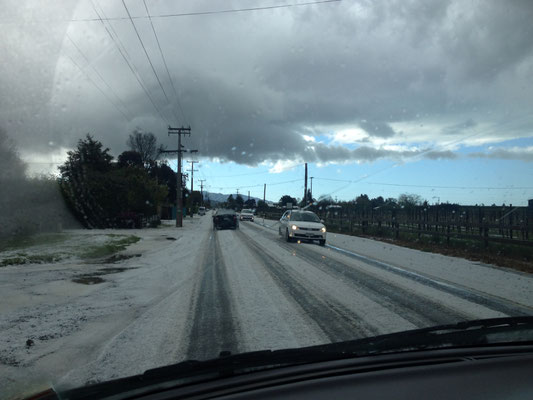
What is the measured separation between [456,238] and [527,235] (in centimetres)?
423

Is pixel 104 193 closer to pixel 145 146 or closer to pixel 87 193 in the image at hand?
pixel 87 193

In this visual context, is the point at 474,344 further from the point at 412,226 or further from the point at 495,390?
the point at 412,226

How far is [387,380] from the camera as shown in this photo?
1.97 metres

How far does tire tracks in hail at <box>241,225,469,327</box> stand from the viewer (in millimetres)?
5469

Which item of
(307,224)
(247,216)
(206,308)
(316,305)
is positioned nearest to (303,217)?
(307,224)

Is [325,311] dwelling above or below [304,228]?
below

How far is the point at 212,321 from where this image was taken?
17.5 feet

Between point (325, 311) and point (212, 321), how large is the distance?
168 cm

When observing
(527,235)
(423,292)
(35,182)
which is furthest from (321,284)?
(35,182)

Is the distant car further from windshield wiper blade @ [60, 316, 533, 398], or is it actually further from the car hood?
windshield wiper blade @ [60, 316, 533, 398]

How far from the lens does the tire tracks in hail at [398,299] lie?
547 centimetres

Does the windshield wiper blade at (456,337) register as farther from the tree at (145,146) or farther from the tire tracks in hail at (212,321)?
the tree at (145,146)

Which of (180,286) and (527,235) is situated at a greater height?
A: (527,235)

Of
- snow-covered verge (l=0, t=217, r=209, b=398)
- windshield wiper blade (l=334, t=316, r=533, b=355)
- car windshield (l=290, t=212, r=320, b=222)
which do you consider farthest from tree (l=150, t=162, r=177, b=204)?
windshield wiper blade (l=334, t=316, r=533, b=355)
